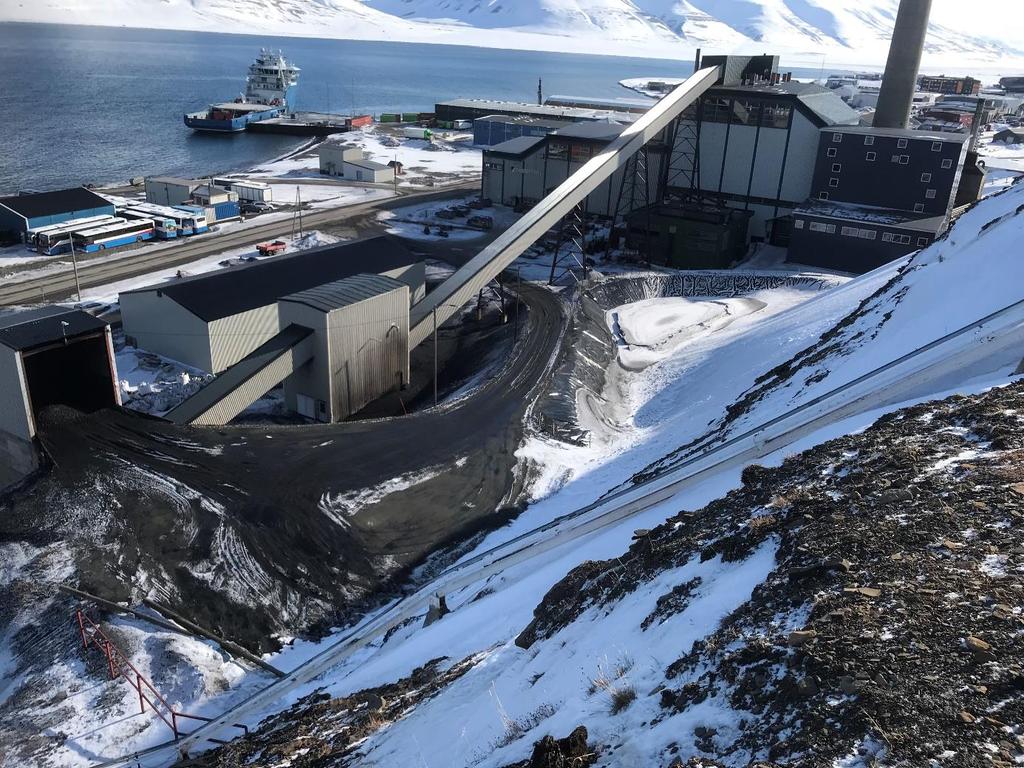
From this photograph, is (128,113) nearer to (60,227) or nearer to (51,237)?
(60,227)

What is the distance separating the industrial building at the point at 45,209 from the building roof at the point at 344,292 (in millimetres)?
31222

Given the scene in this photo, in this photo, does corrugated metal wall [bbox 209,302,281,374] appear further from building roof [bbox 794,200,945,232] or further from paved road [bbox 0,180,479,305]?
building roof [bbox 794,200,945,232]

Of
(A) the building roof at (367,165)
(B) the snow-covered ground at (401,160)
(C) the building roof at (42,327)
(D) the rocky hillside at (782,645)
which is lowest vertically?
(B) the snow-covered ground at (401,160)

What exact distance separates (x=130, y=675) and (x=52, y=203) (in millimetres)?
47795

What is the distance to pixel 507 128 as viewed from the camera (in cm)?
9675

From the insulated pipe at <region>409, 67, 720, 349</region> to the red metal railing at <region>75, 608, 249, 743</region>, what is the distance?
1966 centimetres

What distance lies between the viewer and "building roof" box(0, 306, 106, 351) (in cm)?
2183

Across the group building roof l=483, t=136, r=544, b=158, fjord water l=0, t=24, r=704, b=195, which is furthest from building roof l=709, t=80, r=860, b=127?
fjord water l=0, t=24, r=704, b=195

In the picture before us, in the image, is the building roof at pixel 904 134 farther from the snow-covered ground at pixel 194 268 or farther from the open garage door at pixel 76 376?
the open garage door at pixel 76 376

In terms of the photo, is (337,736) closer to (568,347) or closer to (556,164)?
(568,347)

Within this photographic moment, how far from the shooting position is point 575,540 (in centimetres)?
1777

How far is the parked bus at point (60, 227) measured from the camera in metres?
50.1

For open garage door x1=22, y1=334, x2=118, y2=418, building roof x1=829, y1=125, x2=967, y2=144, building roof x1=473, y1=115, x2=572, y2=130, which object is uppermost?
building roof x1=829, y1=125, x2=967, y2=144

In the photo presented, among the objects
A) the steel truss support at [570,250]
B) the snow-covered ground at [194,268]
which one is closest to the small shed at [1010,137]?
the steel truss support at [570,250]
